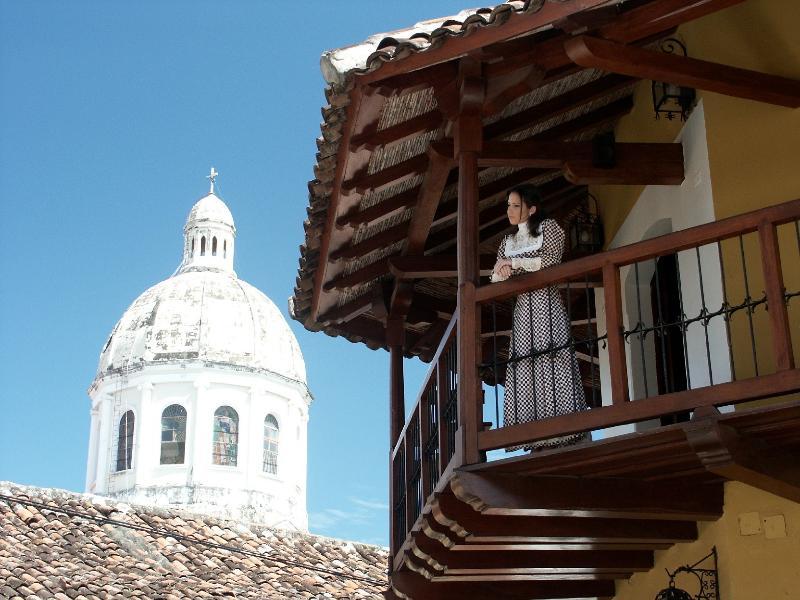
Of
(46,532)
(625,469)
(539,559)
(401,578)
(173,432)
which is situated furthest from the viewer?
(173,432)

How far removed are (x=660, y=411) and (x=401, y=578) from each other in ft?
12.9

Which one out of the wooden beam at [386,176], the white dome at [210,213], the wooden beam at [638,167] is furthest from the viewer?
the white dome at [210,213]

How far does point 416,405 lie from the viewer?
984cm

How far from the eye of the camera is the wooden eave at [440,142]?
8023mm

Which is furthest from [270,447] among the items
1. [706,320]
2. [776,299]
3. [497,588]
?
[776,299]

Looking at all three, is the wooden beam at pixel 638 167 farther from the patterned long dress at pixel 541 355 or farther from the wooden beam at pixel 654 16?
the wooden beam at pixel 654 16

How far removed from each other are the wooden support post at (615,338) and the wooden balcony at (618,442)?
10 mm

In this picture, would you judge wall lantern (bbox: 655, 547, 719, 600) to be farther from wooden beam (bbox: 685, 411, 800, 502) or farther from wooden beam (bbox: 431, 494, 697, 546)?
wooden beam (bbox: 685, 411, 800, 502)

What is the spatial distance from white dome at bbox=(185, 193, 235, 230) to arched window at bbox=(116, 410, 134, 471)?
28.3 ft

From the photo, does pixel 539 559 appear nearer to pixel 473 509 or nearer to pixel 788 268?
pixel 473 509

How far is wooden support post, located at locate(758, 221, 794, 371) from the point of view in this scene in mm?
6828

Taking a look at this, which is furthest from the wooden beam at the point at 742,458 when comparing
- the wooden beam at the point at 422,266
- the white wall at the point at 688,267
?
the wooden beam at the point at 422,266

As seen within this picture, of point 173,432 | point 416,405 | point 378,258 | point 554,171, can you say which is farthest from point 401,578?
point 173,432

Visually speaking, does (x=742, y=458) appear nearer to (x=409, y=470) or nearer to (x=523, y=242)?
(x=523, y=242)
